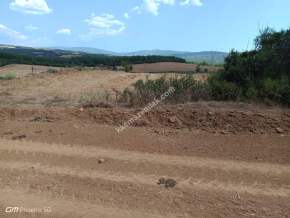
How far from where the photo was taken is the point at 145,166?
24.2 feet

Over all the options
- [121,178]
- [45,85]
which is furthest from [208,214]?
[45,85]

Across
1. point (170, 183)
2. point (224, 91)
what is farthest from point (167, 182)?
point (224, 91)

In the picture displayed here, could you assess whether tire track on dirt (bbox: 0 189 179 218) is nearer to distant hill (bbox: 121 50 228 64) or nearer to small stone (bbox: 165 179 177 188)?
small stone (bbox: 165 179 177 188)

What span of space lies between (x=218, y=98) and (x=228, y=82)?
2.49 feet

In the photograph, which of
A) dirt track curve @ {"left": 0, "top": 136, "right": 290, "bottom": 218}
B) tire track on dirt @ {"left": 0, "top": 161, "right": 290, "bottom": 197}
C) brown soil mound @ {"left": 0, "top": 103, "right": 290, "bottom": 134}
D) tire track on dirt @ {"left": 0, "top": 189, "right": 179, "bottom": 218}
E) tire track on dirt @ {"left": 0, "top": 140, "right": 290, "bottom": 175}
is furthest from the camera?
brown soil mound @ {"left": 0, "top": 103, "right": 290, "bottom": 134}

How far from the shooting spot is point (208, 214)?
5570 millimetres

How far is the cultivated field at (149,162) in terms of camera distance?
232 inches

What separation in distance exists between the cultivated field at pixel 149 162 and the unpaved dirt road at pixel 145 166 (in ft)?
0.04

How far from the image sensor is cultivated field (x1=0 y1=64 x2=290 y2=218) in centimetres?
589

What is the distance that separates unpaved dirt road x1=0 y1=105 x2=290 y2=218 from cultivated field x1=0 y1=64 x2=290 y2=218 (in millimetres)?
13

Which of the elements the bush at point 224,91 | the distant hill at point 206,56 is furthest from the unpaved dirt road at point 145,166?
the distant hill at point 206,56

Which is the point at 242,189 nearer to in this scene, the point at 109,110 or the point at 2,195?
the point at 2,195

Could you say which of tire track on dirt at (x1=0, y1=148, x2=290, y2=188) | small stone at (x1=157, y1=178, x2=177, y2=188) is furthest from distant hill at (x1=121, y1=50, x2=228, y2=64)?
small stone at (x1=157, y1=178, x2=177, y2=188)

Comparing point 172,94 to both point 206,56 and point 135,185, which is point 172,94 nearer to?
point 135,185
